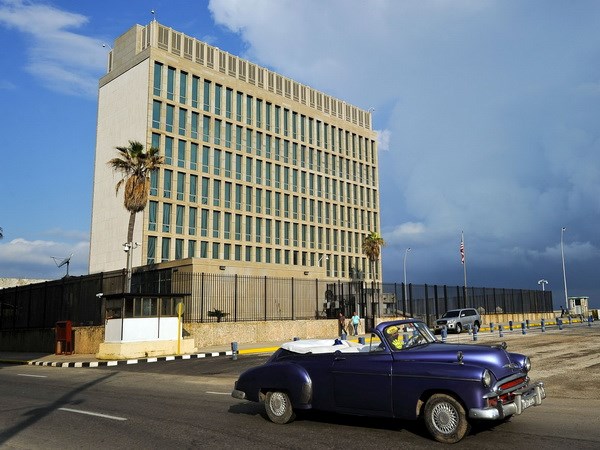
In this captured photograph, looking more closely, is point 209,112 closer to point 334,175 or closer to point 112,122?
point 112,122

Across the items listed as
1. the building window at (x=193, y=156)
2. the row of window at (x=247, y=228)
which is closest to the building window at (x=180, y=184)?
the row of window at (x=247, y=228)

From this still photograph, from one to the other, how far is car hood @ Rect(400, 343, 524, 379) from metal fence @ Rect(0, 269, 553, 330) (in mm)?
18684

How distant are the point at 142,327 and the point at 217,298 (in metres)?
7.09

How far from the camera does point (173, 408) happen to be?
9914mm

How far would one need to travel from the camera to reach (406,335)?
7.72 meters

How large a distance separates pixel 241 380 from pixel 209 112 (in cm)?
5852

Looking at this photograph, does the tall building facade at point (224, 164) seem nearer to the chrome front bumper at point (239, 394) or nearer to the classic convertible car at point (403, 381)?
the chrome front bumper at point (239, 394)

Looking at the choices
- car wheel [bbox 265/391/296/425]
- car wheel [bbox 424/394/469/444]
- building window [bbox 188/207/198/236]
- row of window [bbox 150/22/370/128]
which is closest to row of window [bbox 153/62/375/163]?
row of window [bbox 150/22/370/128]

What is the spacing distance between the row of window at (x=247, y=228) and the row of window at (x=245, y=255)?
1039 millimetres

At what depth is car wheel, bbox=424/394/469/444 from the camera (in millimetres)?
6555

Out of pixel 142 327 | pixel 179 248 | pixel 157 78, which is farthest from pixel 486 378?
pixel 157 78

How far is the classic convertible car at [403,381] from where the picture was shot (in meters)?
6.56

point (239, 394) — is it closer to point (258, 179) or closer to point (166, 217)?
point (166, 217)

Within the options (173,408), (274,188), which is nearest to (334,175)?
(274,188)
